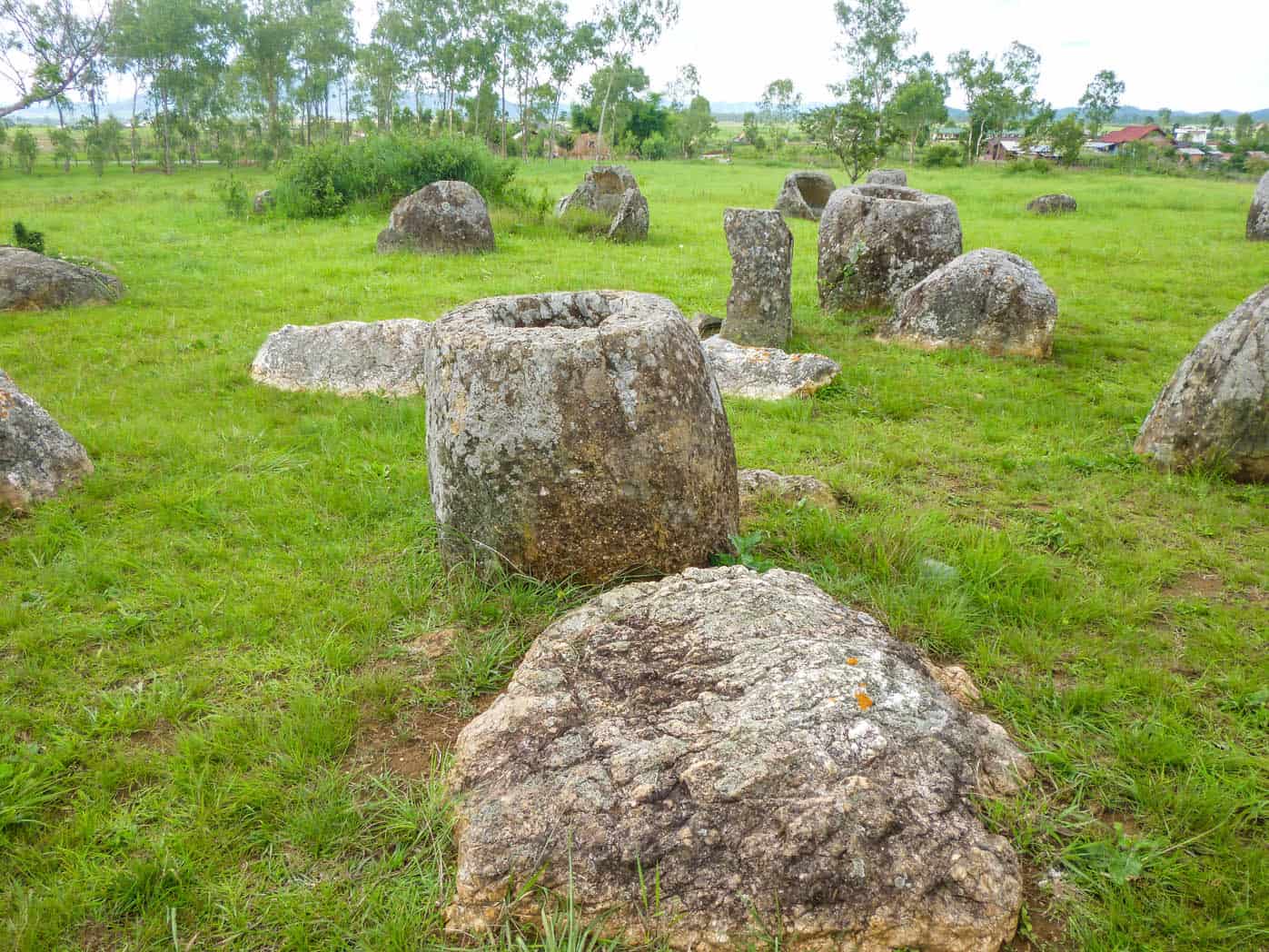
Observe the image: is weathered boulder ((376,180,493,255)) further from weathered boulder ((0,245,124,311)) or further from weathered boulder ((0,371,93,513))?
weathered boulder ((0,371,93,513))

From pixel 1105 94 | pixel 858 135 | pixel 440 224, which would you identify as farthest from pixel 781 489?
pixel 1105 94

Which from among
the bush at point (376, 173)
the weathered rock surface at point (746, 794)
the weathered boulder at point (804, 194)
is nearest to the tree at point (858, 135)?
the weathered boulder at point (804, 194)

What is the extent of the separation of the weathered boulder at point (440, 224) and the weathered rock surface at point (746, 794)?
488 inches

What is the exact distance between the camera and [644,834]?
2.47m

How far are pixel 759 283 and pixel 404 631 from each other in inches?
258

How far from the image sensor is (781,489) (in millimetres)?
5309

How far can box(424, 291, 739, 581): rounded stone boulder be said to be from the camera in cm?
381

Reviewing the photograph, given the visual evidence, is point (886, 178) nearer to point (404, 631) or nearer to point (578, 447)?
point (578, 447)

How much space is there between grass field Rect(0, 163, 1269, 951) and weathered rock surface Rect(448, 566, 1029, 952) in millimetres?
214

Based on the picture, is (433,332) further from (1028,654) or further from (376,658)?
(1028,654)

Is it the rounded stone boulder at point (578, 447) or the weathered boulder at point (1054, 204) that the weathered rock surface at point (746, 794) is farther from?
the weathered boulder at point (1054, 204)

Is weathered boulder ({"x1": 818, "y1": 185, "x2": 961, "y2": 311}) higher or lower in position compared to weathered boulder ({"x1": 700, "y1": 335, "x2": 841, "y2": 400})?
higher

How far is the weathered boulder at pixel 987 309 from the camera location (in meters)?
8.93

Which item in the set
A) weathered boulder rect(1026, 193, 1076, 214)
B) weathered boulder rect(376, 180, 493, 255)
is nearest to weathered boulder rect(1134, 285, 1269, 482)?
weathered boulder rect(376, 180, 493, 255)
